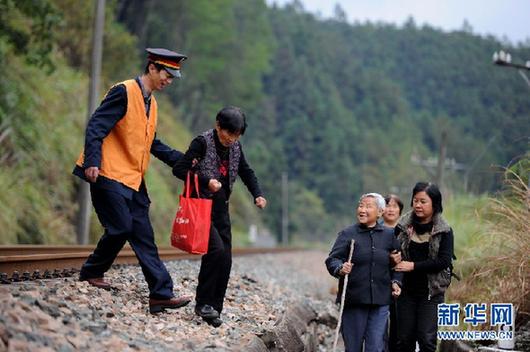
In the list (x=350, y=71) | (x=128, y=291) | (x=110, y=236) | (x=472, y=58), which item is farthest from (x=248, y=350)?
(x=350, y=71)

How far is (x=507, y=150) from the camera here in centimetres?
1130

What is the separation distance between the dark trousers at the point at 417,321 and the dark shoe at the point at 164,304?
172cm

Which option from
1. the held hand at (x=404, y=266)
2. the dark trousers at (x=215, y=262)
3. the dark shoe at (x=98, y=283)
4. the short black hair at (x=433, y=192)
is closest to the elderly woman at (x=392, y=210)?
the short black hair at (x=433, y=192)

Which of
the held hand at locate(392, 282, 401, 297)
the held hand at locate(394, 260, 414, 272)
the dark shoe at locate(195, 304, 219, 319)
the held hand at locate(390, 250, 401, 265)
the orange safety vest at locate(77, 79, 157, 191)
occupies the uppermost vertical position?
the orange safety vest at locate(77, 79, 157, 191)

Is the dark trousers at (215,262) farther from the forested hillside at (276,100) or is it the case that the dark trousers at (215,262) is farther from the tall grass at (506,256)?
the forested hillside at (276,100)

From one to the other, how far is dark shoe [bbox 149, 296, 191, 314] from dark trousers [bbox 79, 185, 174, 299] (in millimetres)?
37

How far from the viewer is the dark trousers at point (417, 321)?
6.79 meters

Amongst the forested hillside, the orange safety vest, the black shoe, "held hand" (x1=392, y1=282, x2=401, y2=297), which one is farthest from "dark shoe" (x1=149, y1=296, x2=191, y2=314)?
the forested hillside

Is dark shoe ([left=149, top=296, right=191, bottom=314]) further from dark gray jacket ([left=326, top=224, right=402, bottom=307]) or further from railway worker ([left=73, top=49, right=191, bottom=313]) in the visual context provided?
dark gray jacket ([left=326, top=224, right=402, bottom=307])

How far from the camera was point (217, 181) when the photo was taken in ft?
22.1

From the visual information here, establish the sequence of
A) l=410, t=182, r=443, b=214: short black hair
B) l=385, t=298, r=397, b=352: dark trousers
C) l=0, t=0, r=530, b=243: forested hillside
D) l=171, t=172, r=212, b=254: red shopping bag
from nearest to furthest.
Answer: l=171, t=172, r=212, b=254: red shopping bag
l=410, t=182, r=443, b=214: short black hair
l=385, t=298, r=397, b=352: dark trousers
l=0, t=0, r=530, b=243: forested hillside

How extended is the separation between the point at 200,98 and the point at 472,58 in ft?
101

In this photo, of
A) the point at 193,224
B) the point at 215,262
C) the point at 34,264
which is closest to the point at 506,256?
the point at 215,262

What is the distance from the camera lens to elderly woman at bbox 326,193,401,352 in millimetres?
6441
